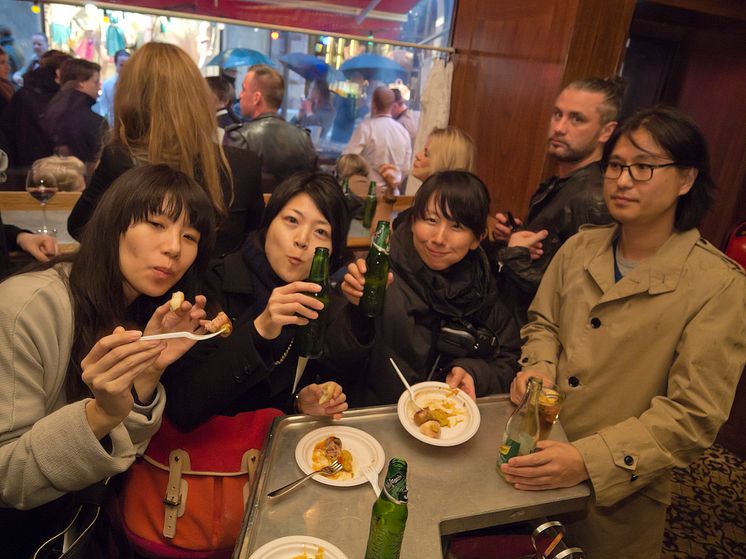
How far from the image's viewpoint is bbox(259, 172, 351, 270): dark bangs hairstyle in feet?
6.10

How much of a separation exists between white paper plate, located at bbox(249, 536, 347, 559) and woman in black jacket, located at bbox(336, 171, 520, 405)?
0.86 metres

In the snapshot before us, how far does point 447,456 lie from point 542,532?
316mm

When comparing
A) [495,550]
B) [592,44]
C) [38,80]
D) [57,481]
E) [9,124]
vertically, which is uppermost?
[592,44]

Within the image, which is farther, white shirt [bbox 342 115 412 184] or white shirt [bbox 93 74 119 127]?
white shirt [bbox 342 115 412 184]

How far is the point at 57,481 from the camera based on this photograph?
1.19 metres

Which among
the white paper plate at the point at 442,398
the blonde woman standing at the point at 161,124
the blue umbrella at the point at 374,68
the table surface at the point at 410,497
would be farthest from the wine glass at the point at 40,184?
the blue umbrella at the point at 374,68

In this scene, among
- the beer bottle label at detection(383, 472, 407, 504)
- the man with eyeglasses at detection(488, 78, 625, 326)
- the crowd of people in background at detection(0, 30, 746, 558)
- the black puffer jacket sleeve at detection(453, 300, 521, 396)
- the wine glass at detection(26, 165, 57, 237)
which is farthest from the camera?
the wine glass at detection(26, 165, 57, 237)

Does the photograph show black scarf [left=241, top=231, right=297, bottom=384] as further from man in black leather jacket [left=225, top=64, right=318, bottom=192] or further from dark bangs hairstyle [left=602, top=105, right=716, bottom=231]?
man in black leather jacket [left=225, top=64, right=318, bottom=192]

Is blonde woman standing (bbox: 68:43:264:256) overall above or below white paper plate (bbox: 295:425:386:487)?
above

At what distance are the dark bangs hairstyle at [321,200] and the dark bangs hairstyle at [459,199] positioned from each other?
39cm

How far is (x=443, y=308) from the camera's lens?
2000mm

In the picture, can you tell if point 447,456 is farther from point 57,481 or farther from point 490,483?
point 57,481

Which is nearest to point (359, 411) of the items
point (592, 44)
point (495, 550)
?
point (495, 550)

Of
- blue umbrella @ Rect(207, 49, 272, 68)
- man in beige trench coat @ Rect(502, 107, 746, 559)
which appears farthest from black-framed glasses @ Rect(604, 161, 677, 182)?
blue umbrella @ Rect(207, 49, 272, 68)
